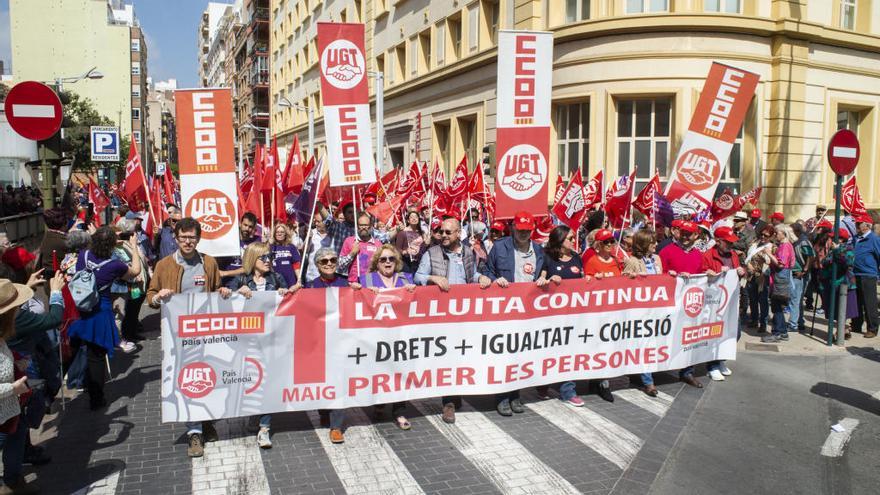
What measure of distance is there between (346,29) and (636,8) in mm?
10975

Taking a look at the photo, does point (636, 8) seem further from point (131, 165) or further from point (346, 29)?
point (131, 165)

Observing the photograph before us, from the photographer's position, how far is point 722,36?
16078 mm

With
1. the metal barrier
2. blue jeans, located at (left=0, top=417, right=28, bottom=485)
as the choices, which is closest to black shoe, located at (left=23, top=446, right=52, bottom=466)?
blue jeans, located at (left=0, top=417, right=28, bottom=485)

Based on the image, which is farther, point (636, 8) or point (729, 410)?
point (636, 8)

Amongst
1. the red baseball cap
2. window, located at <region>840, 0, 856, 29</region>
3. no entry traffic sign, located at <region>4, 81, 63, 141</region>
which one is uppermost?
window, located at <region>840, 0, 856, 29</region>

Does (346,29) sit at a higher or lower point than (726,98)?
higher

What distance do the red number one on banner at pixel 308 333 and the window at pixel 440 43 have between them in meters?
20.1

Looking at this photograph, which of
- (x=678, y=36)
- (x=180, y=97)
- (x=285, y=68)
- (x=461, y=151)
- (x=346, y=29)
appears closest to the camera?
(x=180, y=97)

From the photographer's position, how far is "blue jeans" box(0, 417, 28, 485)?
443cm

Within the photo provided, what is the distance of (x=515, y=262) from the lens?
6445 mm

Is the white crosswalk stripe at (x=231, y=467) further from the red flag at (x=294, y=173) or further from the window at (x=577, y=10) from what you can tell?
the window at (x=577, y=10)

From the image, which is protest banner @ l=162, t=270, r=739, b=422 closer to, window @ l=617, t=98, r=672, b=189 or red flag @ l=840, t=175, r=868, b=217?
red flag @ l=840, t=175, r=868, b=217

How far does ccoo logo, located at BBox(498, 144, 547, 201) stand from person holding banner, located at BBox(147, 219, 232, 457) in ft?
Answer: 10.4

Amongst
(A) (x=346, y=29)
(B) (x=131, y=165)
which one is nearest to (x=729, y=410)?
(A) (x=346, y=29)
